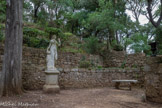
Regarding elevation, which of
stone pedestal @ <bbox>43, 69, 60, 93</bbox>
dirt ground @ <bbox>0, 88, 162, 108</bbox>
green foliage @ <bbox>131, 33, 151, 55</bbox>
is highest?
green foliage @ <bbox>131, 33, 151, 55</bbox>

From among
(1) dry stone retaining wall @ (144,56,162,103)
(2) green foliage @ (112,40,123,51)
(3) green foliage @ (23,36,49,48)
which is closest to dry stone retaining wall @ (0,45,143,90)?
(3) green foliage @ (23,36,49,48)

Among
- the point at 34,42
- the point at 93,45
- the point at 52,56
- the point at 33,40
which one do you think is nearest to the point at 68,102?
the point at 52,56

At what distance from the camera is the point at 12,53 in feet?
17.3

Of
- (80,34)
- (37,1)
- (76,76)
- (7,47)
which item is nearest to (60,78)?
(76,76)

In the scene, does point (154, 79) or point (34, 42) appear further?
point (34, 42)

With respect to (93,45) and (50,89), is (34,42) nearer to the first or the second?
(93,45)

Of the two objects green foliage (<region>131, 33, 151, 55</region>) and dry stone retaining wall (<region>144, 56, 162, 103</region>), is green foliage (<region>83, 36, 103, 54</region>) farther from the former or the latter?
dry stone retaining wall (<region>144, 56, 162, 103</region>)

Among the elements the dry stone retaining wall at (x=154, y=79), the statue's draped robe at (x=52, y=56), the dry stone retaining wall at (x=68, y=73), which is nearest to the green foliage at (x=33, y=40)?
the dry stone retaining wall at (x=68, y=73)

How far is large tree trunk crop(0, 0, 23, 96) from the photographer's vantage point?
5.11 metres

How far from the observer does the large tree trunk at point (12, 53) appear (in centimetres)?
511

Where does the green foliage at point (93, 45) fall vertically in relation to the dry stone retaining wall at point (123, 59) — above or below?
above

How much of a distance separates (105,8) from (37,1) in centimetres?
Result: 795

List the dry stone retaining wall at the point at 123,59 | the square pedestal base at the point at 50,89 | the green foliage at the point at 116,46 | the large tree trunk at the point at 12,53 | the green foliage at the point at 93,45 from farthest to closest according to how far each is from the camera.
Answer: the green foliage at the point at 116,46
the green foliage at the point at 93,45
the dry stone retaining wall at the point at 123,59
the square pedestal base at the point at 50,89
the large tree trunk at the point at 12,53

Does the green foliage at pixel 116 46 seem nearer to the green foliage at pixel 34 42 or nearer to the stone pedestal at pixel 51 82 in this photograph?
the green foliage at pixel 34 42
